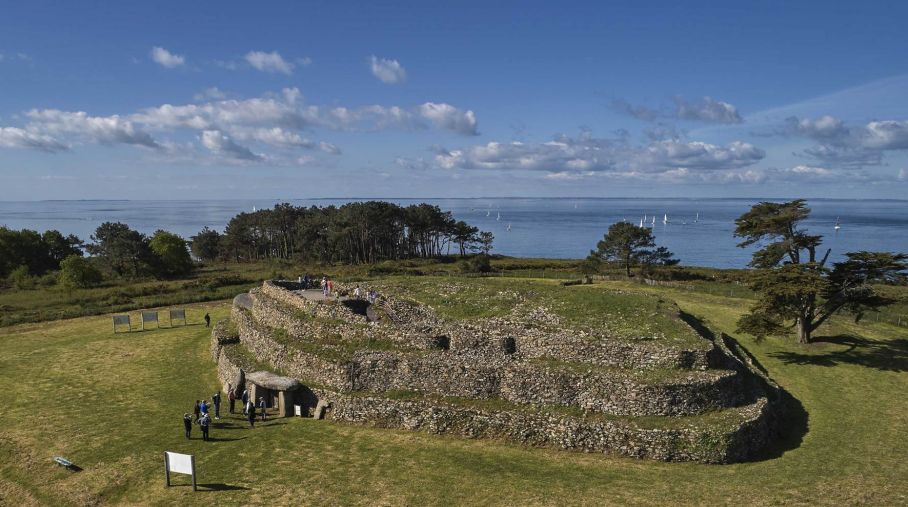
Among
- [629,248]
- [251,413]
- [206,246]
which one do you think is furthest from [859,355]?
[206,246]

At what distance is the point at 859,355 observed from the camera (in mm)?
34781

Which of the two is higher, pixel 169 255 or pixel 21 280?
pixel 169 255

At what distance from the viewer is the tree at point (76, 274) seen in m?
70.0

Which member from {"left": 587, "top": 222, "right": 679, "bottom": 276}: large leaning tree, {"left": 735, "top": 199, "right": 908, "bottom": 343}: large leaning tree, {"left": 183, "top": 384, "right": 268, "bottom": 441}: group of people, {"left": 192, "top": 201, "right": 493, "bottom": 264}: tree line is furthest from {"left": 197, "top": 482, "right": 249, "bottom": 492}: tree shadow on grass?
{"left": 192, "top": 201, "right": 493, "bottom": 264}: tree line

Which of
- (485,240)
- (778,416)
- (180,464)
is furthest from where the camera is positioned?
(485,240)

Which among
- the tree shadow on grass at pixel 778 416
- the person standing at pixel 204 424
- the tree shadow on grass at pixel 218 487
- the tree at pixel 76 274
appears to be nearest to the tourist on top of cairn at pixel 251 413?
the person standing at pixel 204 424

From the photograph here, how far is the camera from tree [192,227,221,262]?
12238 cm

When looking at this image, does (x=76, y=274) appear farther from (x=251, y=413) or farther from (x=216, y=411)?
(x=251, y=413)

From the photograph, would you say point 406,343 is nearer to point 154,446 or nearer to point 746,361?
point 154,446

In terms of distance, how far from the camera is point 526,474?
1869 cm

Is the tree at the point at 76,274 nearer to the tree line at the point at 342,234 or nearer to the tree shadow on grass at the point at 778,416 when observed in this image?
the tree line at the point at 342,234

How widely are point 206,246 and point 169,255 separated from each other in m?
32.9

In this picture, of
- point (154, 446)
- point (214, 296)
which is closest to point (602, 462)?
point (154, 446)

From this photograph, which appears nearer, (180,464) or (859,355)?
(180,464)
